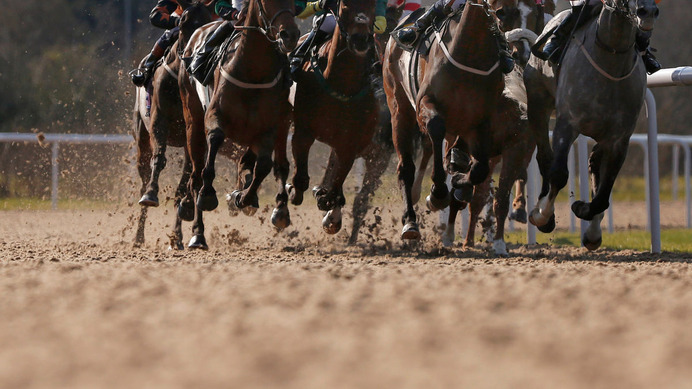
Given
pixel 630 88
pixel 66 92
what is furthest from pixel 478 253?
pixel 66 92

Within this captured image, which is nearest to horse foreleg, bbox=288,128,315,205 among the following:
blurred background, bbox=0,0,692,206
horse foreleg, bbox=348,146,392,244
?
horse foreleg, bbox=348,146,392,244

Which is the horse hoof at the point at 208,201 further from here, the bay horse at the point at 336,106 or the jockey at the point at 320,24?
the jockey at the point at 320,24

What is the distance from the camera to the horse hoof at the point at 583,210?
674 centimetres

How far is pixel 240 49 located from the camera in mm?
7035

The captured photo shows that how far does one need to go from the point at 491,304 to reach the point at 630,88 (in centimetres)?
302

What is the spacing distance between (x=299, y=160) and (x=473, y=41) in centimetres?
159

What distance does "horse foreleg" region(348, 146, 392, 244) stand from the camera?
28.5 feet

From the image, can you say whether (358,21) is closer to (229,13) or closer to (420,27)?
(420,27)

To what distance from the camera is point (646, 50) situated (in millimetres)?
6742

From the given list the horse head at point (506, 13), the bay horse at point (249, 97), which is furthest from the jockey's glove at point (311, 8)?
the horse head at point (506, 13)

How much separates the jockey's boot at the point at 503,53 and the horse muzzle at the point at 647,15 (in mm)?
947

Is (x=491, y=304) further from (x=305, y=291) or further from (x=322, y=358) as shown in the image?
(x=322, y=358)

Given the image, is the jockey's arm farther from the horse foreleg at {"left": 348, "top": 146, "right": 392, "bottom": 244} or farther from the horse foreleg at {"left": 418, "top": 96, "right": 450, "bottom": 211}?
the horse foreleg at {"left": 418, "top": 96, "right": 450, "bottom": 211}

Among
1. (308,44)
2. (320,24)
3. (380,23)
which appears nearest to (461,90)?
(380,23)
